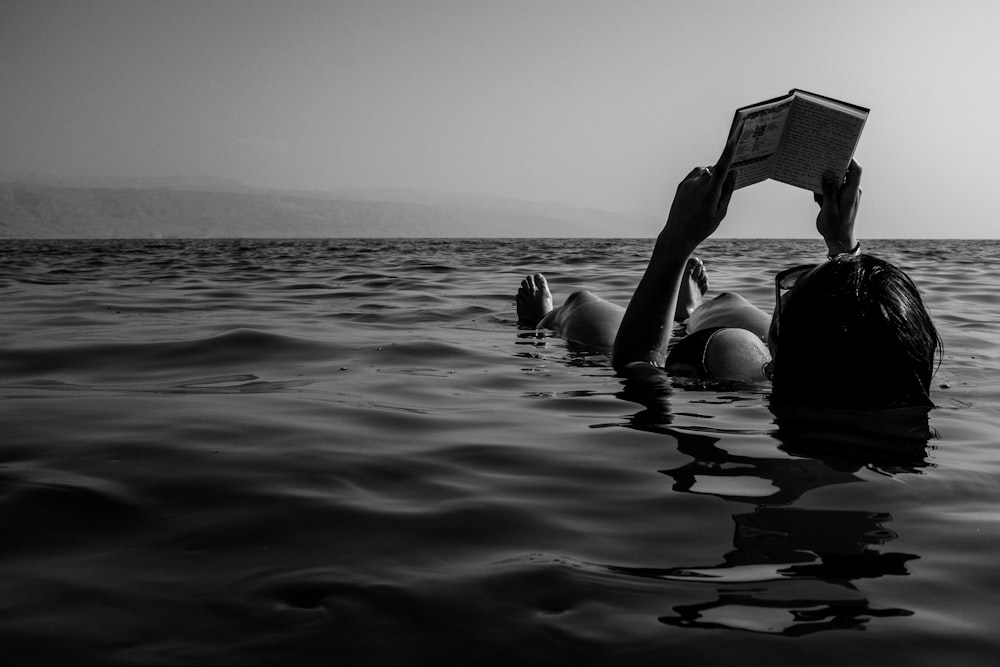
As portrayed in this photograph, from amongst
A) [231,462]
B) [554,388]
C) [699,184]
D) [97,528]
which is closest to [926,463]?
[699,184]

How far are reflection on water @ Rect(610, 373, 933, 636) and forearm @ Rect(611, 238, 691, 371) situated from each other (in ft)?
2.07

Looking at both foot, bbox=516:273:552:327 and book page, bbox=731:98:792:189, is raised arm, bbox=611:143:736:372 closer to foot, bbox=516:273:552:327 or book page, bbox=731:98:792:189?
book page, bbox=731:98:792:189

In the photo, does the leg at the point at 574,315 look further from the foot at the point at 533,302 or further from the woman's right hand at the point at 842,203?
the woman's right hand at the point at 842,203

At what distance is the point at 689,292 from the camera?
22.1 feet

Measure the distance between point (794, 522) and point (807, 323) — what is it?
0.96m

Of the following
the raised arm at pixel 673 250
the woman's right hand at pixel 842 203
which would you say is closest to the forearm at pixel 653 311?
the raised arm at pixel 673 250

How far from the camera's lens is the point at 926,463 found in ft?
8.79

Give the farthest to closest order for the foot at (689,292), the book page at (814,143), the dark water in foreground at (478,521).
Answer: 1. the foot at (689,292)
2. the book page at (814,143)
3. the dark water in foreground at (478,521)

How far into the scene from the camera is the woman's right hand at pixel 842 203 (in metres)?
3.66

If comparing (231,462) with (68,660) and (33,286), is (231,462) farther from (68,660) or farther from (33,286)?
(33,286)

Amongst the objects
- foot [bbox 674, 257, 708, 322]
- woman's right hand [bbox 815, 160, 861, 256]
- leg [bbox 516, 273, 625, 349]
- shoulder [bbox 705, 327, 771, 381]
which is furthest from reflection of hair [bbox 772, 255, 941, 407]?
foot [bbox 674, 257, 708, 322]

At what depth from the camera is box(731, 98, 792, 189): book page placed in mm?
3180

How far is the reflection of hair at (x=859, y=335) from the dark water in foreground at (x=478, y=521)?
162 millimetres

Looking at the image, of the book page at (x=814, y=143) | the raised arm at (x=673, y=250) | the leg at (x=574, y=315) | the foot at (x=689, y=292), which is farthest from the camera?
the foot at (x=689, y=292)
